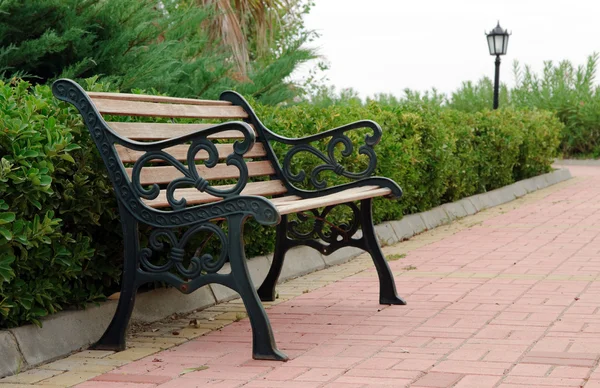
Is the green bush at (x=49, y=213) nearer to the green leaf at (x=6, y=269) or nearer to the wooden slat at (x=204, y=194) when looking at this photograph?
the green leaf at (x=6, y=269)

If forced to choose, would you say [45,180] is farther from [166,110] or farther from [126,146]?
[166,110]

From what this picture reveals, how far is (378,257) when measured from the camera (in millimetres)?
5254

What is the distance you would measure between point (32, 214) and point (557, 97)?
19319 millimetres

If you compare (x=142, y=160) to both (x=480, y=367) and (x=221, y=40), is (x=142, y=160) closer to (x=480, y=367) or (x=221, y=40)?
(x=480, y=367)

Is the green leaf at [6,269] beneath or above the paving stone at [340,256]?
above

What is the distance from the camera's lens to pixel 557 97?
21.8 metres

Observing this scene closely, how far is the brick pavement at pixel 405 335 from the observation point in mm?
3709

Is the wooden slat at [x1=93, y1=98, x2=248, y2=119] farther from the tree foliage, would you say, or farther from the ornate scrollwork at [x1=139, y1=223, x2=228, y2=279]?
the tree foliage

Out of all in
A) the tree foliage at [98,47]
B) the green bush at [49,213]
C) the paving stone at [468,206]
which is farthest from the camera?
the paving stone at [468,206]

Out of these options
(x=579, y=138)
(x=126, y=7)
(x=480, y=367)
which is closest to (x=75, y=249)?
(x=480, y=367)

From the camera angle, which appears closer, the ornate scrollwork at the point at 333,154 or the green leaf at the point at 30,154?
the green leaf at the point at 30,154

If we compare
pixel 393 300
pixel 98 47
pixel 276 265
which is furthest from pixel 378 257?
pixel 98 47

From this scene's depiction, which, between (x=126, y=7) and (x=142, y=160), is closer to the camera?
(x=142, y=160)

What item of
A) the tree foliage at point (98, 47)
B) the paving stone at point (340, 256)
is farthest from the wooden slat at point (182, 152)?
the paving stone at point (340, 256)
